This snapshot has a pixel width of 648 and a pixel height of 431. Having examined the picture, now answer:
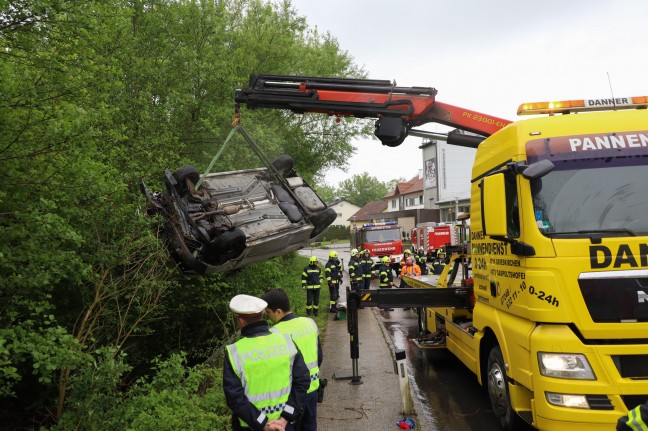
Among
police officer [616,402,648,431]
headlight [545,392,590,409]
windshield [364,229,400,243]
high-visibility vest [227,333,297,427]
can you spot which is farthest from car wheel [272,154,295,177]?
windshield [364,229,400,243]

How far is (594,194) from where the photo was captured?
12.9 feet

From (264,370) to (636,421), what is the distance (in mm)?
1889

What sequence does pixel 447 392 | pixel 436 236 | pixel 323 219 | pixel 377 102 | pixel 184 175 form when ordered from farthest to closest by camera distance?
pixel 436 236
pixel 323 219
pixel 377 102
pixel 447 392
pixel 184 175

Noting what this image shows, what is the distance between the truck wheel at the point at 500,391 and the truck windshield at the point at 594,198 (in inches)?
60.8

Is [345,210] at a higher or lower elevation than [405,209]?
higher

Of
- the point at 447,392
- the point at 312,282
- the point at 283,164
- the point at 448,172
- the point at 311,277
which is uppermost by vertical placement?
the point at 448,172

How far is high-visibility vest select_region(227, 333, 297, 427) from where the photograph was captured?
2.83 m

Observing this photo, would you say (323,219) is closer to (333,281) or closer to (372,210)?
(333,281)

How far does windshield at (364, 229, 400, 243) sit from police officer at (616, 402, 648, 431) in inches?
806

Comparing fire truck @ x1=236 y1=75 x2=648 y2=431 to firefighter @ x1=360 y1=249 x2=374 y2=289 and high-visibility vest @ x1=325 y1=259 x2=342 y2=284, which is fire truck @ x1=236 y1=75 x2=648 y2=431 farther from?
firefighter @ x1=360 y1=249 x2=374 y2=289

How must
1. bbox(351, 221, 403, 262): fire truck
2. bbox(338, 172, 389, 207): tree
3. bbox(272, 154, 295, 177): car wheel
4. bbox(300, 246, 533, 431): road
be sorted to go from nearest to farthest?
bbox(300, 246, 533, 431): road, bbox(272, 154, 295, 177): car wheel, bbox(351, 221, 403, 262): fire truck, bbox(338, 172, 389, 207): tree

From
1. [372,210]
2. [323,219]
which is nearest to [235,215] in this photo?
[323,219]

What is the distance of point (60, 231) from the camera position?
4625 millimetres

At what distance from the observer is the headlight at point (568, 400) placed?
360 centimetres
